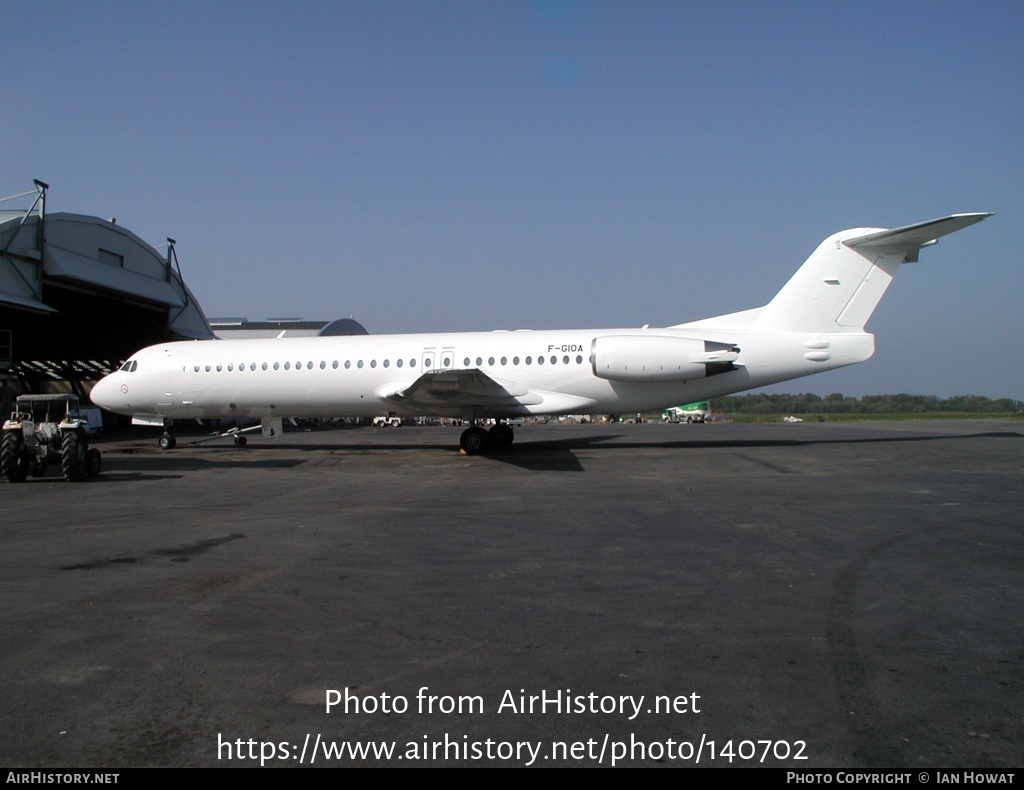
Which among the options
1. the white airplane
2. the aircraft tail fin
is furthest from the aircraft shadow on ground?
the aircraft tail fin

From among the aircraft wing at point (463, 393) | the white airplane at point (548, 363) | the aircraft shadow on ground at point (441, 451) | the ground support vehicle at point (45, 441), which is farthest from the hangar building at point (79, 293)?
the aircraft wing at point (463, 393)

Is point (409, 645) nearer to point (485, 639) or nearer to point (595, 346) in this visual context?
point (485, 639)

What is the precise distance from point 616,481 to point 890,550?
5.97 metres

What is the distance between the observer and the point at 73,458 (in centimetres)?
1366

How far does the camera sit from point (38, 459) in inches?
561

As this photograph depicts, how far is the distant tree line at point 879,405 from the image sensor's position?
231 ft

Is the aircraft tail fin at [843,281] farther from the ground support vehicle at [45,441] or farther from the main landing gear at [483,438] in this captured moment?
the ground support vehicle at [45,441]

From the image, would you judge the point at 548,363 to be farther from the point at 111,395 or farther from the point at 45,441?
the point at 111,395

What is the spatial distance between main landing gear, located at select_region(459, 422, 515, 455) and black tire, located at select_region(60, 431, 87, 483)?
8.43m

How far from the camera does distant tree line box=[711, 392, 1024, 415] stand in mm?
70556

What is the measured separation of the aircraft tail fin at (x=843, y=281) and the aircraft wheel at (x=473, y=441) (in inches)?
316

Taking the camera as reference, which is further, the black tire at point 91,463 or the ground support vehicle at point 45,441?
the black tire at point 91,463
